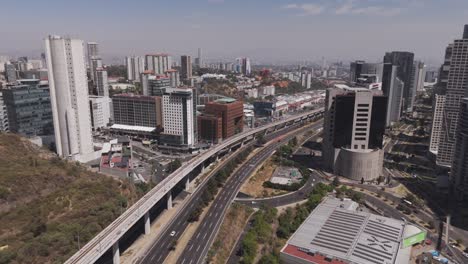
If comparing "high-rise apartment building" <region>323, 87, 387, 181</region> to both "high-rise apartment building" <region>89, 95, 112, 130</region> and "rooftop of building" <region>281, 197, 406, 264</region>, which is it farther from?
"high-rise apartment building" <region>89, 95, 112, 130</region>

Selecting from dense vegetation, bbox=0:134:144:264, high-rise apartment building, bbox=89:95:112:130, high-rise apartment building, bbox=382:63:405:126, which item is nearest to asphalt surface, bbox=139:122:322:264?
dense vegetation, bbox=0:134:144:264

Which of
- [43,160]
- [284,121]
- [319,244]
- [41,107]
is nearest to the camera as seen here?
[319,244]

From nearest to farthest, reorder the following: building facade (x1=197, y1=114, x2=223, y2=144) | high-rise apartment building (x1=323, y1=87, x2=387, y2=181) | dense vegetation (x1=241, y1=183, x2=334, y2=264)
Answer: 1. dense vegetation (x1=241, y1=183, x2=334, y2=264)
2. high-rise apartment building (x1=323, y1=87, x2=387, y2=181)
3. building facade (x1=197, y1=114, x2=223, y2=144)

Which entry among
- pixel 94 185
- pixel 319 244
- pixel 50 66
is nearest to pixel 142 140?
pixel 50 66

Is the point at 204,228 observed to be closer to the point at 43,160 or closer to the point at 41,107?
the point at 43,160

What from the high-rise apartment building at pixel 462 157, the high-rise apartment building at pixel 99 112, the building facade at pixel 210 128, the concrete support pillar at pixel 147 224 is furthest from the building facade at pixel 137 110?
the high-rise apartment building at pixel 462 157
